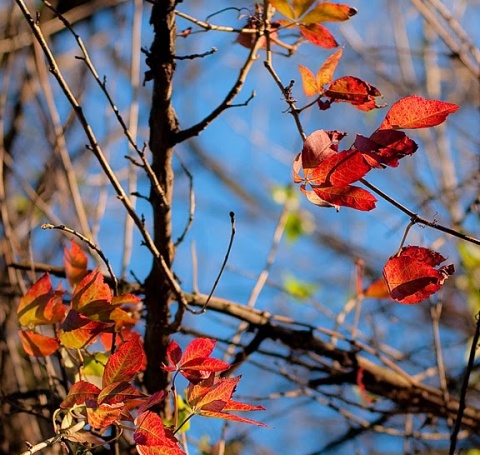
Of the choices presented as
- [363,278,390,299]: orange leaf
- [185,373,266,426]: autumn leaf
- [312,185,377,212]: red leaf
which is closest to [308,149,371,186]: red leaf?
[312,185,377,212]: red leaf

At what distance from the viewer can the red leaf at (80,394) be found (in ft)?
2.15

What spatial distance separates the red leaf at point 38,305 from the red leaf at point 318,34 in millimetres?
435

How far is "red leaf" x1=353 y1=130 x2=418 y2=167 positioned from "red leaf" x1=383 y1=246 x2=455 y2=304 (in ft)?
0.33

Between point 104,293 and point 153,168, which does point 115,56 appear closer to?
point 153,168

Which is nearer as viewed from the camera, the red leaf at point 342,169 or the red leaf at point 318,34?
the red leaf at point 342,169

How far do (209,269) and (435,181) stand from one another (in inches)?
56.9

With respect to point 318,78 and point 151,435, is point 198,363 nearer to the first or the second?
point 151,435

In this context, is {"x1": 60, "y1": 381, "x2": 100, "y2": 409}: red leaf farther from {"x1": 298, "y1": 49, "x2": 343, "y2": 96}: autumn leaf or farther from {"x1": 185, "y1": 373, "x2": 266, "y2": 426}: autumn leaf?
{"x1": 298, "y1": 49, "x2": 343, "y2": 96}: autumn leaf

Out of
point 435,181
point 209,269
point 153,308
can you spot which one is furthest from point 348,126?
point 153,308

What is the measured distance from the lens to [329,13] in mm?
734

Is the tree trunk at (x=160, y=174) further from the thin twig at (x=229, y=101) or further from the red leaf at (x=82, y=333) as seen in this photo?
the red leaf at (x=82, y=333)

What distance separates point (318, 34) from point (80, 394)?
506mm

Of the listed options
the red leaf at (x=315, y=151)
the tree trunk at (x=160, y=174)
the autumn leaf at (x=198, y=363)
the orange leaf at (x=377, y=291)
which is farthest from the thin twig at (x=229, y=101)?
the orange leaf at (x=377, y=291)

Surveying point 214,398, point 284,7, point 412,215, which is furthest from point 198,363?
point 284,7
